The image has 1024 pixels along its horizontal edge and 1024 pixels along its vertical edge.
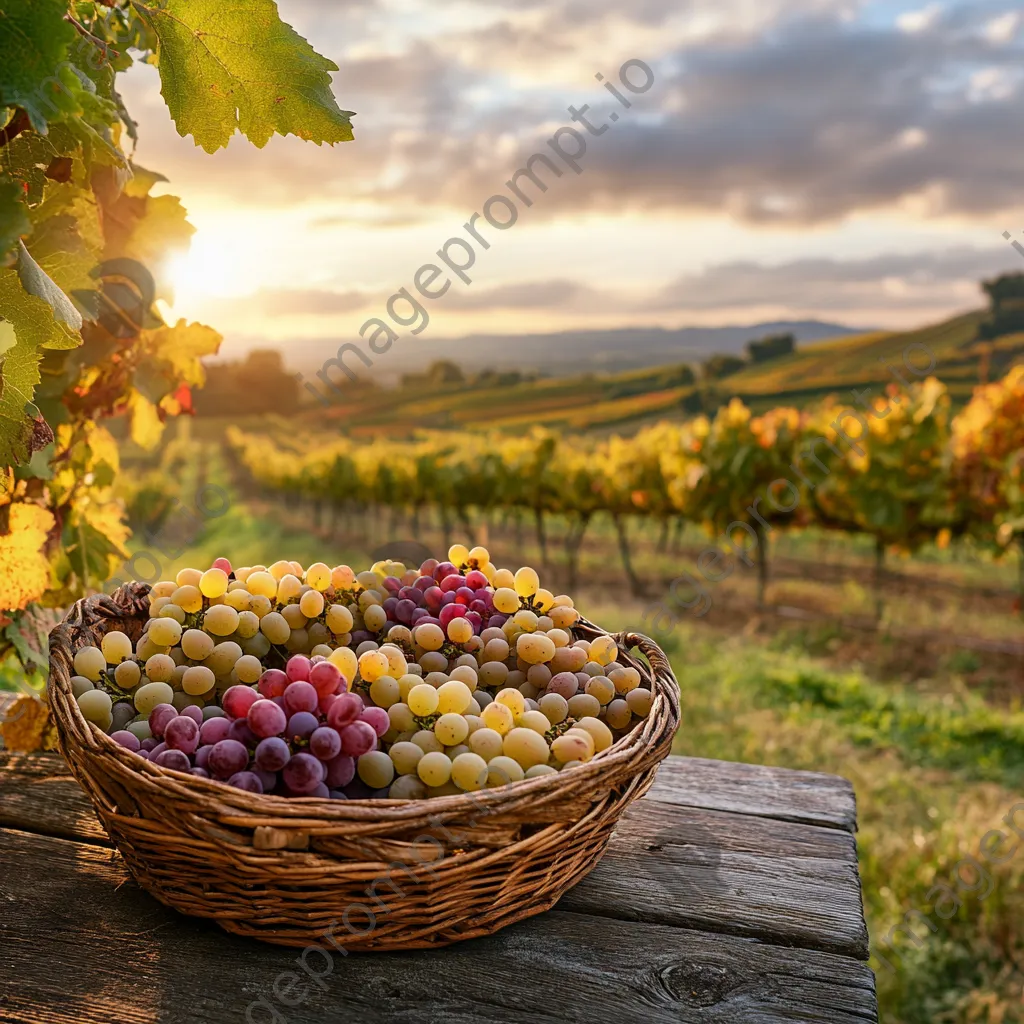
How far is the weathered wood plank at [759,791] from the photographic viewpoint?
5.20 feet

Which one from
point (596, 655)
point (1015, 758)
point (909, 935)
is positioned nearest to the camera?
point (596, 655)

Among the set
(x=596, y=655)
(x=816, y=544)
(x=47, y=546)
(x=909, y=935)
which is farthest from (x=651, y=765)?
(x=816, y=544)

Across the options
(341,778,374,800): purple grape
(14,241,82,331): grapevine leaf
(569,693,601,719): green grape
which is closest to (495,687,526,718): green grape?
(569,693,601,719): green grape

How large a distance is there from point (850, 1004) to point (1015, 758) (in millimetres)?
5366

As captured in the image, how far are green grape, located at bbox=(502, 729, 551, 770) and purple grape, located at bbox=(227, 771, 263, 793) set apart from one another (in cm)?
31

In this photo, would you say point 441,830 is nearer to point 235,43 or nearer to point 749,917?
point 749,917

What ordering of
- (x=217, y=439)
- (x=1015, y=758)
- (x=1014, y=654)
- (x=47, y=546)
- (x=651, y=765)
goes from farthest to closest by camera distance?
(x=217, y=439) < (x=1014, y=654) < (x=1015, y=758) < (x=47, y=546) < (x=651, y=765)

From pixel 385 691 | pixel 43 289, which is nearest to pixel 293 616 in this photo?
pixel 385 691

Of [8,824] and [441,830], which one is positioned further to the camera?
[8,824]

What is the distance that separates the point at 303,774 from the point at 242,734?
4.3 inches

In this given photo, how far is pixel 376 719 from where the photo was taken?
1126 mm

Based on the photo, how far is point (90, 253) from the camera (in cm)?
144

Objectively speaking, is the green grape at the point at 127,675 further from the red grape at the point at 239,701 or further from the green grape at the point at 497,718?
the green grape at the point at 497,718

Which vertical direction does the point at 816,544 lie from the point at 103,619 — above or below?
below
